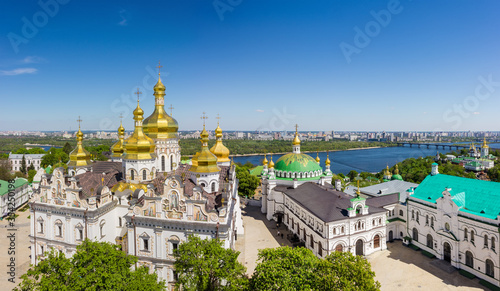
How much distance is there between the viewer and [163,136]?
19.9m

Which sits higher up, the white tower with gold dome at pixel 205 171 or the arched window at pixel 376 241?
the white tower with gold dome at pixel 205 171

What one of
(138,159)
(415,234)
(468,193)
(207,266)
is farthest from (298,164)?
(207,266)

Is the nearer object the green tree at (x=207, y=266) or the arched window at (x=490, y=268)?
the green tree at (x=207, y=266)

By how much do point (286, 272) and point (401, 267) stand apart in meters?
11.0

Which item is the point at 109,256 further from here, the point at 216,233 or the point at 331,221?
the point at 331,221

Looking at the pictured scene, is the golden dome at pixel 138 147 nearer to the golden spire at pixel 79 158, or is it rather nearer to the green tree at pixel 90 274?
the golden spire at pixel 79 158

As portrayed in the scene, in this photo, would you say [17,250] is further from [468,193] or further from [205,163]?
[468,193]

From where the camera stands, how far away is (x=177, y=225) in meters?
13.4

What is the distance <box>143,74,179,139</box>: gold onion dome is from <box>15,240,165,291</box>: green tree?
10.3 metres

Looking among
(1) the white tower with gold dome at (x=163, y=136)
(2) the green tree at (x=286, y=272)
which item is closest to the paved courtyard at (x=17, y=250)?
(1) the white tower with gold dome at (x=163, y=136)

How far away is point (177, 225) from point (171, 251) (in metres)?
1.46

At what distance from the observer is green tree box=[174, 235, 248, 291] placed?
424 inches

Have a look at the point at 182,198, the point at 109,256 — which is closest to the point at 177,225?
the point at 182,198

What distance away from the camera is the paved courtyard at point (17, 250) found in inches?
606
